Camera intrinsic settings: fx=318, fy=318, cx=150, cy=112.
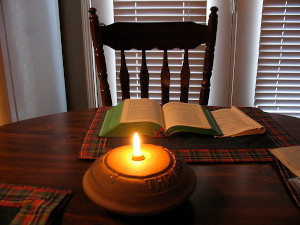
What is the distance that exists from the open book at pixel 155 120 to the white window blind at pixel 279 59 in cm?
102

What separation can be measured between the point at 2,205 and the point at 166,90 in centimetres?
82

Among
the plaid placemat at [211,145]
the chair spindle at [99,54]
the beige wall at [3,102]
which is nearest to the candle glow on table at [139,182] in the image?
the plaid placemat at [211,145]

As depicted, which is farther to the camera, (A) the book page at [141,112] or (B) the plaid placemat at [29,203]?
(A) the book page at [141,112]

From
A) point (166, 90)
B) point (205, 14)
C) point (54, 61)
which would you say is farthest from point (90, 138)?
point (205, 14)

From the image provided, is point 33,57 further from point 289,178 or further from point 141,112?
point 289,178

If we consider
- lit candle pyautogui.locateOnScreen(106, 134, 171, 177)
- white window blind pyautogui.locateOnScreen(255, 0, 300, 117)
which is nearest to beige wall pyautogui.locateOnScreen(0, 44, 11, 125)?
lit candle pyautogui.locateOnScreen(106, 134, 171, 177)

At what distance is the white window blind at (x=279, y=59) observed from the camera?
1734mm

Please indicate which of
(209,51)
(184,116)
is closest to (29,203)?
(184,116)

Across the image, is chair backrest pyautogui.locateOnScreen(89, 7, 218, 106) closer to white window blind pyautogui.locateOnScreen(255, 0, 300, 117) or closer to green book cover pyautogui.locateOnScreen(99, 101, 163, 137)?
green book cover pyautogui.locateOnScreen(99, 101, 163, 137)

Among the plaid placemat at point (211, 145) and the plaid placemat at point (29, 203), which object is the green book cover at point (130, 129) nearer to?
the plaid placemat at point (211, 145)

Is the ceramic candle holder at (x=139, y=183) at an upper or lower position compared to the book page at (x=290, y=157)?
upper

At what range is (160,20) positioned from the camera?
5.91 feet

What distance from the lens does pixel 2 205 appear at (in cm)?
53

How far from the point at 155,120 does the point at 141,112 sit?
2.4 inches
